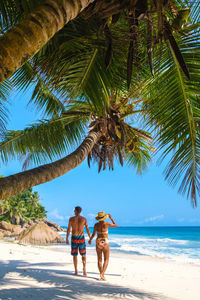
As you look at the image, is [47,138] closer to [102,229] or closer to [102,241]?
[102,229]

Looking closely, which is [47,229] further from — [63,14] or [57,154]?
[63,14]

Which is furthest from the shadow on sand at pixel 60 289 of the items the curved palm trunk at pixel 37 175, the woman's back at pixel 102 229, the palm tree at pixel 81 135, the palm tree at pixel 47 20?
the palm tree at pixel 47 20

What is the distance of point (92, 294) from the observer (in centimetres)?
390

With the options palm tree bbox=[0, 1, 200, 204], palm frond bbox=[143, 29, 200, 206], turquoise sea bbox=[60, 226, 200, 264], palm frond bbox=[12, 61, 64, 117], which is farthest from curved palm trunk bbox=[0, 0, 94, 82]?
turquoise sea bbox=[60, 226, 200, 264]

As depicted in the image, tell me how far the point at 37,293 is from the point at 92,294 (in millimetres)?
827

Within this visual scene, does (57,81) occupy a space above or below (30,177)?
above

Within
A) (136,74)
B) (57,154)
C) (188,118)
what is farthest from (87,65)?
(57,154)

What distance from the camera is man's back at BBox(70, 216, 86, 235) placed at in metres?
5.47

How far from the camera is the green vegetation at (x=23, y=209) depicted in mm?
32684

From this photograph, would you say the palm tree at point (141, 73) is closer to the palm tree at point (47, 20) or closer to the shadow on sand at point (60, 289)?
the palm tree at point (47, 20)

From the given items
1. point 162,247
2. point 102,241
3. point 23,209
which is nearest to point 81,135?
point 102,241

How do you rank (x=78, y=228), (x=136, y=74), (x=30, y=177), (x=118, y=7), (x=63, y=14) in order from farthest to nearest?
(x=78, y=228) → (x=136, y=74) → (x=30, y=177) → (x=118, y=7) → (x=63, y=14)

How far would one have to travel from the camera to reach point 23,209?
114ft

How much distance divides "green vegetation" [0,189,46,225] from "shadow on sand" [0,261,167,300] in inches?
1061
